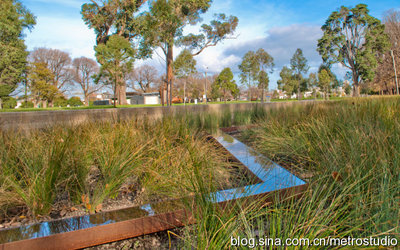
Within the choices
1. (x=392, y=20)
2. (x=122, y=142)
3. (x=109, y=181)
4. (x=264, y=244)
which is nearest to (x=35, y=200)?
(x=109, y=181)

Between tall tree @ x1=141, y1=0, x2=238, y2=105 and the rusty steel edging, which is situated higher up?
tall tree @ x1=141, y1=0, x2=238, y2=105

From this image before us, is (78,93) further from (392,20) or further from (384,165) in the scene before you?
(392,20)

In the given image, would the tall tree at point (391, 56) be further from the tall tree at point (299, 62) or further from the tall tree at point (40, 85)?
the tall tree at point (40, 85)

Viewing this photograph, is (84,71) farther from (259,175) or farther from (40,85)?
(259,175)

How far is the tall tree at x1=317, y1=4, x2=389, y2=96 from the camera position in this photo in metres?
25.6

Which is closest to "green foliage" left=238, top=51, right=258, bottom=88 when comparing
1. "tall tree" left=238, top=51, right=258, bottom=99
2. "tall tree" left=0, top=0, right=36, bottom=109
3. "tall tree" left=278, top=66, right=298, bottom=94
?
"tall tree" left=238, top=51, right=258, bottom=99

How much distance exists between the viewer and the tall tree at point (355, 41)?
84.0ft

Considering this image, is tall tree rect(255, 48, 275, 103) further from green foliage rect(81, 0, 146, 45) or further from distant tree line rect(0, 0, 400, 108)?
green foliage rect(81, 0, 146, 45)

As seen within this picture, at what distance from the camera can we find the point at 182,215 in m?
1.27

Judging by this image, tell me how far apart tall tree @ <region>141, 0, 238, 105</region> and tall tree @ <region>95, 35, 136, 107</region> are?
1.78 m

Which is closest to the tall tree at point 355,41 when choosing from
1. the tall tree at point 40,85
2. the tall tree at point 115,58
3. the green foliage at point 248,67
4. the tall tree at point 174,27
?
the green foliage at point 248,67

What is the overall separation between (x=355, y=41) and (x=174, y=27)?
92.9 feet

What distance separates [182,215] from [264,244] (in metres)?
0.52

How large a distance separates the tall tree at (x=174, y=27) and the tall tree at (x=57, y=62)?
2396cm
